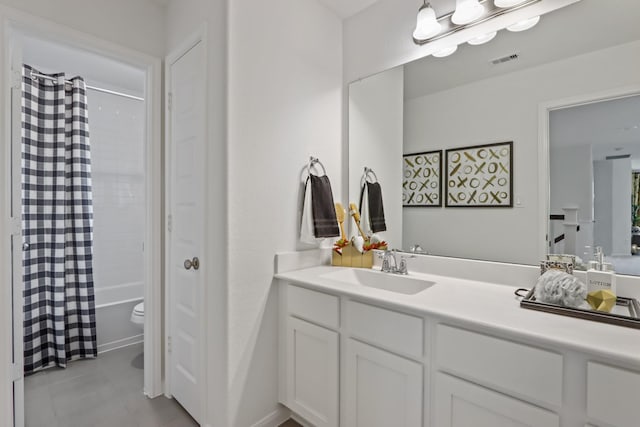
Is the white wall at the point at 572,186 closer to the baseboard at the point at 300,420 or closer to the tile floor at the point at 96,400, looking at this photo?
the baseboard at the point at 300,420

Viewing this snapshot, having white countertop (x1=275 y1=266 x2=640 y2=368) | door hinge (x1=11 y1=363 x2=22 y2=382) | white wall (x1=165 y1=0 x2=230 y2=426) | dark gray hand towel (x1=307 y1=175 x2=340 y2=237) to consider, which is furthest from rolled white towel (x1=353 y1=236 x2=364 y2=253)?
door hinge (x1=11 y1=363 x2=22 y2=382)

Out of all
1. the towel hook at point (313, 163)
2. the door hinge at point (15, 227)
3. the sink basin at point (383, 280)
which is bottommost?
the sink basin at point (383, 280)

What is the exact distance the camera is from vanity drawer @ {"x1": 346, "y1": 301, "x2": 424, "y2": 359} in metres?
1.23

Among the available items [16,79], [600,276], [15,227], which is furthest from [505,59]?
[15,227]

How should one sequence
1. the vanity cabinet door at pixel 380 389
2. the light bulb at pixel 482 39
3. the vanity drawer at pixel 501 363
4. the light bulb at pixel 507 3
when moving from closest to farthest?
the vanity drawer at pixel 501 363 → the vanity cabinet door at pixel 380 389 → the light bulb at pixel 507 3 → the light bulb at pixel 482 39

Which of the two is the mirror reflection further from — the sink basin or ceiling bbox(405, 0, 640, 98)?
the sink basin

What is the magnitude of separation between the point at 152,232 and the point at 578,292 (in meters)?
2.20

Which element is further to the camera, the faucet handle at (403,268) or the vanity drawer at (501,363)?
the faucet handle at (403,268)

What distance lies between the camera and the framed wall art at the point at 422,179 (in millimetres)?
1796

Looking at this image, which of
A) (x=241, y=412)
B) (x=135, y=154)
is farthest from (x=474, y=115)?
(x=135, y=154)

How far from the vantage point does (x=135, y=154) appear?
3.03m

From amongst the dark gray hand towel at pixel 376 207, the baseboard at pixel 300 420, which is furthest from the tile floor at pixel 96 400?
the dark gray hand towel at pixel 376 207

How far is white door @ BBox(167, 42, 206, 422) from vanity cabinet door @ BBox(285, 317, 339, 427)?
0.48m

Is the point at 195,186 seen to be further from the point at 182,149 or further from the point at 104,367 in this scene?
the point at 104,367
